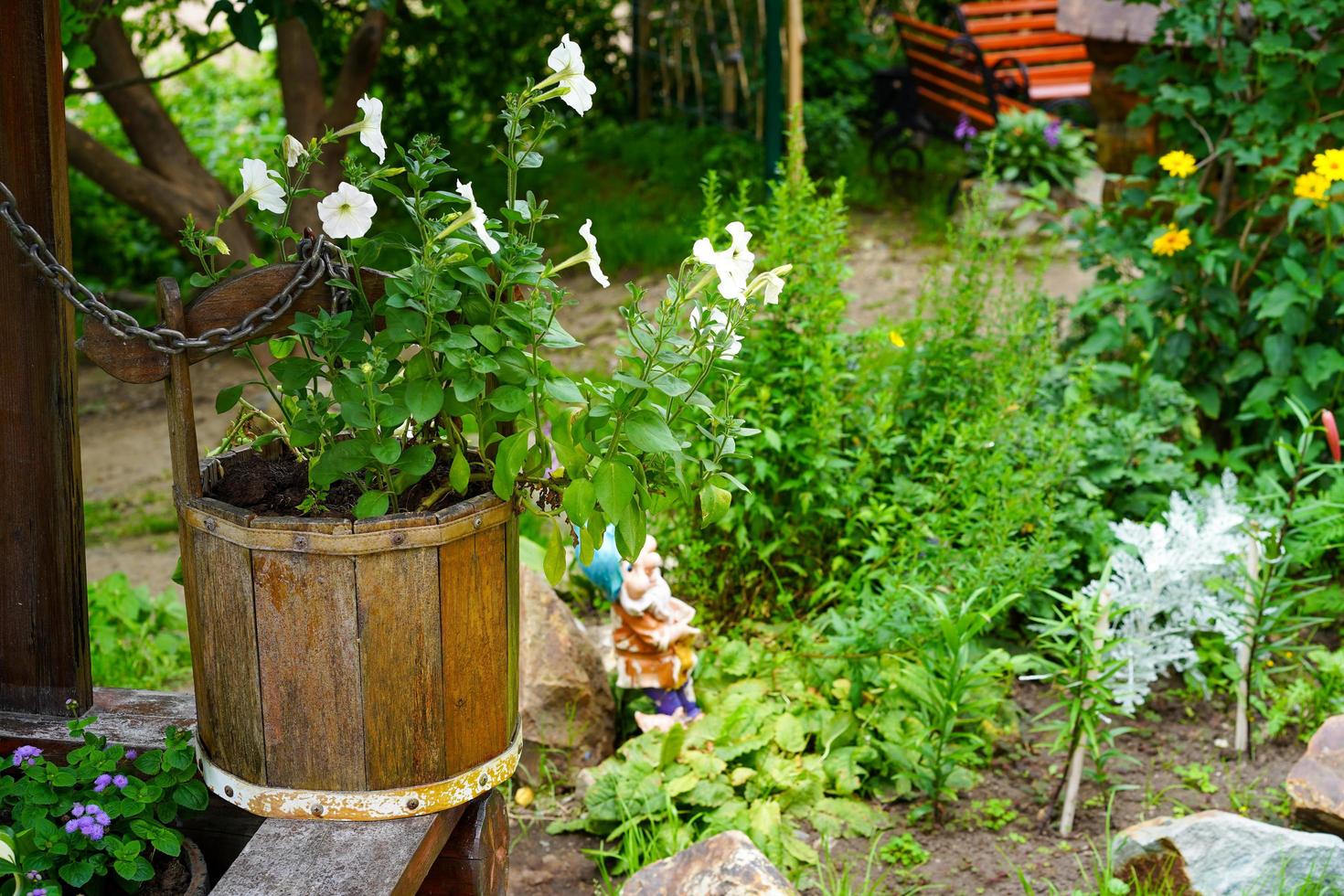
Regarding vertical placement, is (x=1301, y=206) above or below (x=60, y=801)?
above

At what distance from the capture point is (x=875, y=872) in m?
2.70

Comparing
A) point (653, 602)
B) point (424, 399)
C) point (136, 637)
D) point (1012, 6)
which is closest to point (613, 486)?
point (424, 399)

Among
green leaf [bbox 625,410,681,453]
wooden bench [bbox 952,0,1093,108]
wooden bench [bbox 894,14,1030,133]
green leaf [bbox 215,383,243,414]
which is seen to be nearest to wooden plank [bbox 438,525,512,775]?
green leaf [bbox 625,410,681,453]

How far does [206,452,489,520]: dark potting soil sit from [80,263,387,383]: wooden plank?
208 millimetres

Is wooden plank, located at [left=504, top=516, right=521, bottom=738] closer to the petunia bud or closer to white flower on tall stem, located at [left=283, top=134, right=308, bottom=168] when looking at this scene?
white flower on tall stem, located at [left=283, top=134, right=308, bottom=168]

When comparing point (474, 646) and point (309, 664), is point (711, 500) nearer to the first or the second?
point (474, 646)

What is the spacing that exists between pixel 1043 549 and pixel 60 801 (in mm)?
2099

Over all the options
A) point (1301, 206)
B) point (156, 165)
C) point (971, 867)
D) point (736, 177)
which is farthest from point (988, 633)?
point (736, 177)

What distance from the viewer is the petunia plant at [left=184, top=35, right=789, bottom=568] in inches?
68.8

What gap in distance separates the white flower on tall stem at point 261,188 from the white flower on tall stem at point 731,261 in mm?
603

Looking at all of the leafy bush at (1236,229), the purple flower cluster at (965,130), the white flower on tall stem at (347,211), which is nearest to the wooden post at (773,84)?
the purple flower cluster at (965,130)

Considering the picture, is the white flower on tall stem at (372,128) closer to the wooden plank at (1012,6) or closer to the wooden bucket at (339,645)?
the wooden bucket at (339,645)

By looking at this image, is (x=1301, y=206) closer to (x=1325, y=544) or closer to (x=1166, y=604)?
(x=1325, y=544)

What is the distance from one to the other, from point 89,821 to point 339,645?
0.50 meters
